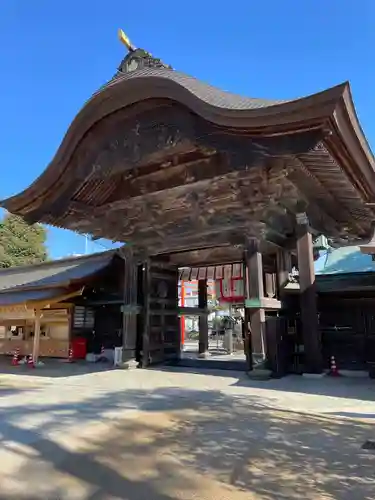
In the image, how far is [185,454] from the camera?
366 centimetres

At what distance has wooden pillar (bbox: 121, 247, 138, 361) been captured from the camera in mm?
11078

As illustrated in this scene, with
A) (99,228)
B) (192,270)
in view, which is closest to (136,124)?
(99,228)

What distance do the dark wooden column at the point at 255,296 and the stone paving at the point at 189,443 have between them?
4.19 feet

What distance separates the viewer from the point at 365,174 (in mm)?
7508

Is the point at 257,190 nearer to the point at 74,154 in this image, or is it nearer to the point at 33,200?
the point at 74,154

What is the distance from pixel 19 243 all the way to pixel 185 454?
3205 cm

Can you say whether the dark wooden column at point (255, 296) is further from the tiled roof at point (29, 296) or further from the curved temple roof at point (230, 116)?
the tiled roof at point (29, 296)

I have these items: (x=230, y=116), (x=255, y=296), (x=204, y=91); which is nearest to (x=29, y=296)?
(x=255, y=296)

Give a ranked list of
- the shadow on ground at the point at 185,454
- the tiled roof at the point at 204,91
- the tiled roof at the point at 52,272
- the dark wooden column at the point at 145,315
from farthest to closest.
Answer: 1. the tiled roof at the point at 52,272
2. the dark wooden column at the point at 145,315
3. the tiled roof at the point at 204,91
4. the shadow on ground at the point at 185,454

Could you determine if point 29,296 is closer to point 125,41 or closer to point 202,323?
point 202,323

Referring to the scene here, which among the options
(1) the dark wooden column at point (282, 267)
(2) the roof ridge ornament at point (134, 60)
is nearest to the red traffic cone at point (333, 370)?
(1) the dark wooden column at point (282, 267)

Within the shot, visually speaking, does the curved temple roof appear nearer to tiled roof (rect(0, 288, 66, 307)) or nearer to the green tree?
tiled roof (rect(0, 288, 66, 307))

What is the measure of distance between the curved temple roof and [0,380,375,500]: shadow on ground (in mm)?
4462

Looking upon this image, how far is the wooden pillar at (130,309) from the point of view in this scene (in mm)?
11078
